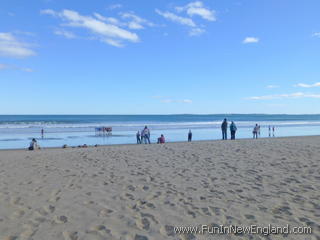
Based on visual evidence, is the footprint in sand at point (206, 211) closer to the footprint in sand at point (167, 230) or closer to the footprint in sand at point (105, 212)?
the footprint in sand at point (167, 230)

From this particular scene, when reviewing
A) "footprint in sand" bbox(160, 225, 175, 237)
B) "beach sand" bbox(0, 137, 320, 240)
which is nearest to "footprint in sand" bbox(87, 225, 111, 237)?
"beach sand" bbox(0, 137, 320, 240)

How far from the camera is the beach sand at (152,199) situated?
4.61 m

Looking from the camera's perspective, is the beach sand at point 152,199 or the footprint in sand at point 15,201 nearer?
the beach sand at point 152,199

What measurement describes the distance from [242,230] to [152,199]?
217 cm

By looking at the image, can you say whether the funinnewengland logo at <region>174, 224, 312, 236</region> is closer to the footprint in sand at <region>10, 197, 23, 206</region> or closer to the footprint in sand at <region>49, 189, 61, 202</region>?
the footprint in sand at <region>49, 189, 61, 202</region>

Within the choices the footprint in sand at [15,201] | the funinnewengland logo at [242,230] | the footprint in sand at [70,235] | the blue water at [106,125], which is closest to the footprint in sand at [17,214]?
the footprint in sand at [15,201]

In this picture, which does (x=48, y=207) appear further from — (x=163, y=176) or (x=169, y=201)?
(x=163, y=176)

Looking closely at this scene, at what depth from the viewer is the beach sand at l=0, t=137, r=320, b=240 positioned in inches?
182

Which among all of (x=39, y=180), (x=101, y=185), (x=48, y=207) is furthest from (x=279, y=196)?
(x=39, y=180)

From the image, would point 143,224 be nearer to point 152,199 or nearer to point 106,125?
point 152,199

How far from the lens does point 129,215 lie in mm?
5164

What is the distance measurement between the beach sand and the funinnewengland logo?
0.10m

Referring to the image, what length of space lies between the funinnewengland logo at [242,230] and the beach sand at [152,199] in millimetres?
104

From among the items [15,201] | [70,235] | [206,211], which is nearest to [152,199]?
[206,211]
